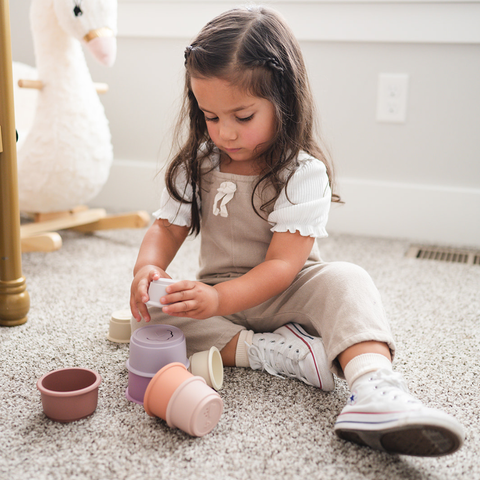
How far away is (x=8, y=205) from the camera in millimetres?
861

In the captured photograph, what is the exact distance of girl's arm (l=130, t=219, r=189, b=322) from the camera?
73 centimetres

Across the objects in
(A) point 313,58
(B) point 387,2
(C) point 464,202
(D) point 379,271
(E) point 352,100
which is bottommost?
(D) point 379,271

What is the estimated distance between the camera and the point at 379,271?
1269mm

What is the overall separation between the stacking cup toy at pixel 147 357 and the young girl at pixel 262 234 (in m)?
0.04

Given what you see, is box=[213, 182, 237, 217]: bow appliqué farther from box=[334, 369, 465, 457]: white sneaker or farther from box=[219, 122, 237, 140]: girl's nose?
box=[334, 369, 465, 457]: white sneaker

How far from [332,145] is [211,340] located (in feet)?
3.14

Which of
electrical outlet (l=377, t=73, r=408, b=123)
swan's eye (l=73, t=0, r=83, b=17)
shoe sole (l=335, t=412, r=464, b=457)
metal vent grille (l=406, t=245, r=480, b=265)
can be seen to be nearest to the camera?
shoe sole (l=335, t=412, r=464, b=457)

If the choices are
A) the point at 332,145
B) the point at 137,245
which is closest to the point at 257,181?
the point at 137,245

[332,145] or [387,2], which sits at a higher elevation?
[387,2]

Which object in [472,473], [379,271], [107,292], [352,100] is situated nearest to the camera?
[472,473]

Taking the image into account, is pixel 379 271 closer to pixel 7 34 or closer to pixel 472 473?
pixel 472 473

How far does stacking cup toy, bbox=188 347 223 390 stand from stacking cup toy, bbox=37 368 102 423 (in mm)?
138

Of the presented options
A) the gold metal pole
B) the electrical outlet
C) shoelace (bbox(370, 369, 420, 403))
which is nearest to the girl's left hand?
shoelace (bbox(370, 369, 420, 403))

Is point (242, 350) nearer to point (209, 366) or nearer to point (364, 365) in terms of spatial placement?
point (209, 366)
